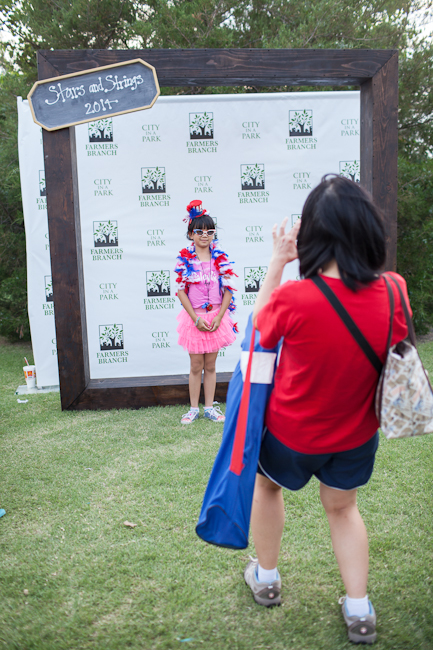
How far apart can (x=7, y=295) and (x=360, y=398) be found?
6044 millimetres

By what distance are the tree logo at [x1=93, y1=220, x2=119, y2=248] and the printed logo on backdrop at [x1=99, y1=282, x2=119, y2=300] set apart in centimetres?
35

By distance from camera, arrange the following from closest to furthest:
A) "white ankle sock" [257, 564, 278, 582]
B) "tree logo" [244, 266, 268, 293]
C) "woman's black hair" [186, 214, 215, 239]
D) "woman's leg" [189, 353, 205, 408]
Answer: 1. "white ankle sock" [257, 564, 278, 582]
2. "woman's black hair" [186, 214, 215, 239]
3. "woman's leg" [189, 353, 205, 408]
4. "tree logo" [244, 266, 268, 293]

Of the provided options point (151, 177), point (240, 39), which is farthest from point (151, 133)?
point (240, 39)

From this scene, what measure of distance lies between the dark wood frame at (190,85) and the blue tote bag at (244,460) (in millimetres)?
2513

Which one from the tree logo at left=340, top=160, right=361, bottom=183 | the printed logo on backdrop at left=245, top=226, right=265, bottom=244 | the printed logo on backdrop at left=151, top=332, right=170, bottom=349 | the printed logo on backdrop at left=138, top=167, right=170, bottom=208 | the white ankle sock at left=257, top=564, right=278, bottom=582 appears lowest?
the white ankle sock at left=257, top=564, right=278, bottom=582

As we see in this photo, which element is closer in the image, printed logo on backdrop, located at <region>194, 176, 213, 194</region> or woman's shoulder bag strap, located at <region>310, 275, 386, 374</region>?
woman's shoulder bag strap, located at <region>310, 275, 386, 374</region>

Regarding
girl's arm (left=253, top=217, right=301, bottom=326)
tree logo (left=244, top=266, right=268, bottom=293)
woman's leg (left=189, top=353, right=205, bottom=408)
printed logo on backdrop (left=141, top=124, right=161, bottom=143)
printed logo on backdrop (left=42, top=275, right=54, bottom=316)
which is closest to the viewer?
girl's arm (left=253, top=217, right=301, bottom=326)

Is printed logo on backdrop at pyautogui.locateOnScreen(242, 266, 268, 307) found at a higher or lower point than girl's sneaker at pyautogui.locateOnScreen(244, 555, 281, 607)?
higher

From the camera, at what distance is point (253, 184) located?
4484mm

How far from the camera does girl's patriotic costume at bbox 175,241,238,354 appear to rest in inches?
134

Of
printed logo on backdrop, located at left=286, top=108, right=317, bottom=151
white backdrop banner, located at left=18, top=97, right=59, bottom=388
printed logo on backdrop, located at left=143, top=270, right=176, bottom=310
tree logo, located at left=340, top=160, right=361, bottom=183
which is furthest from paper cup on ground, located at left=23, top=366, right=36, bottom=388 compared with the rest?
tree logo, located at left=340, top=160, right=361, bottom=183

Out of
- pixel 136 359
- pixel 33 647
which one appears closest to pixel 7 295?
pixel 136 359

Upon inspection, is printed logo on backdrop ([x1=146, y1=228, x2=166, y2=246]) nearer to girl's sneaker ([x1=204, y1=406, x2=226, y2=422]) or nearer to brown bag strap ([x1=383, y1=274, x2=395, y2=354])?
girl's sneaker ([x1=204, y1=406, x2=226, y2=422])

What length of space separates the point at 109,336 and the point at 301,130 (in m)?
2.62
